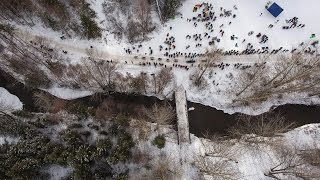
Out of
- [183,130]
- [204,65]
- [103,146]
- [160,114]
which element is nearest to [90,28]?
[160,114]

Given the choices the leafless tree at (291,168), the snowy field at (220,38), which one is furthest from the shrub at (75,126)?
the leafless tree at (291,168)

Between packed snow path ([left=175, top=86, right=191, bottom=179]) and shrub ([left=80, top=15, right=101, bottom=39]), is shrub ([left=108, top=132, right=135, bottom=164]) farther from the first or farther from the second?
shrub ([left=80, top=15, right=101, bottom=39])

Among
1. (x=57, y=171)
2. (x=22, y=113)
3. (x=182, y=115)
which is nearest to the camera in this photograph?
(x=57, y=171)

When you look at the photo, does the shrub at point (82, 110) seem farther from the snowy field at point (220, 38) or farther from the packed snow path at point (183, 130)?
the packed snow path at point (183, 130)

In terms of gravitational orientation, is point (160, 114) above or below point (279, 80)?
below

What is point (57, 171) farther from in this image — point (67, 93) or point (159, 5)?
point (159, 5)

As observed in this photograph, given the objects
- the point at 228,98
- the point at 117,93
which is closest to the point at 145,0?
the point at 117,93
